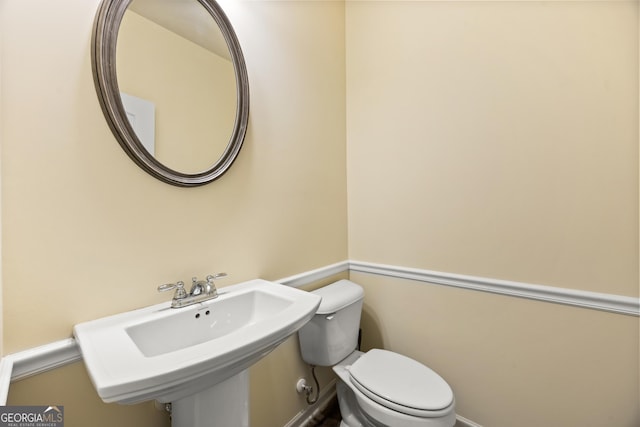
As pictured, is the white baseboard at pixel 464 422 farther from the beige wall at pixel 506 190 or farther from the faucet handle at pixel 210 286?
the faucet handle at pixel 210 286

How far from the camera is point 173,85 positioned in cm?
94

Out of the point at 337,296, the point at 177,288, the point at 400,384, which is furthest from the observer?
the point at 337,296

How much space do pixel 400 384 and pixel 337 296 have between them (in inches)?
17.4

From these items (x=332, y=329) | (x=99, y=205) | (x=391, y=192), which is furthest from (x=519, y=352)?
(x=99, y=205)

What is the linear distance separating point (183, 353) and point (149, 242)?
428mm

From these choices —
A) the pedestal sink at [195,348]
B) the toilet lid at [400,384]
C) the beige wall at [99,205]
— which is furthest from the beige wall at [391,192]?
the toilet lid at [400,384]

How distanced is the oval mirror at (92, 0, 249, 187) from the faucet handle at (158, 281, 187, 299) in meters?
0.34

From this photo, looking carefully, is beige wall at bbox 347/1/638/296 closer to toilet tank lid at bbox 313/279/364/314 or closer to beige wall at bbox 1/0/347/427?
toilet tank lid at bbox 313/279/364/314

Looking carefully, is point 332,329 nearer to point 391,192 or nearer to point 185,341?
point 185,341

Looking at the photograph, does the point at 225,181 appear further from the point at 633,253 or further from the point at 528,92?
the point at 633,253

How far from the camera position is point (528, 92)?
3.72 feet

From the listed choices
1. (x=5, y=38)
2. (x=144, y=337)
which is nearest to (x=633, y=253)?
(x=144, y=337)

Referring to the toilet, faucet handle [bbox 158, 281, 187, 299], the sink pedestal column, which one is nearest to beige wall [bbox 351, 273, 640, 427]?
the toilet

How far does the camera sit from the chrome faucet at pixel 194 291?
866 mm
